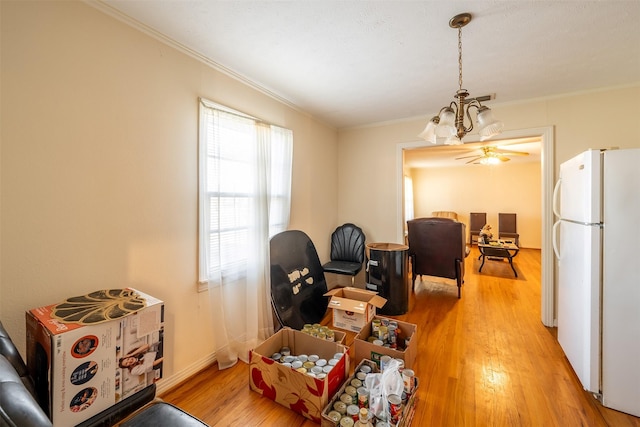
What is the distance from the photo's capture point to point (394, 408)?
53.8 inches

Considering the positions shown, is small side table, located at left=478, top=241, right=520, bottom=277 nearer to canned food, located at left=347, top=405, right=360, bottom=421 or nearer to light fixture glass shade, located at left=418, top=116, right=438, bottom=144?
light fixture glass shade, located at left=418, top=116, right=438, bottom=144

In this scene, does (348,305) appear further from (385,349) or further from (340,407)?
(340,407)

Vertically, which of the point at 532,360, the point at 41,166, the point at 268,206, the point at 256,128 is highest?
the point at 256,128

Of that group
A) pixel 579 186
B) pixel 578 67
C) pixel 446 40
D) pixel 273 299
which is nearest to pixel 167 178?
pixel 273 299

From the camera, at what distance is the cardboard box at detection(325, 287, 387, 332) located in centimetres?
243

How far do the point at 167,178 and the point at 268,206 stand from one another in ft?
2.81

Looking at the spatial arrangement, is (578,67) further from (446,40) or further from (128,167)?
(128,167)

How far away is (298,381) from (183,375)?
924 millimetres

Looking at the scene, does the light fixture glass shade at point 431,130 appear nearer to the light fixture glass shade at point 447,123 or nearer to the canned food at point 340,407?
the light fixture glass shade at point 447,123

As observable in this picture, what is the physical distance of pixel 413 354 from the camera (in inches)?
79.0

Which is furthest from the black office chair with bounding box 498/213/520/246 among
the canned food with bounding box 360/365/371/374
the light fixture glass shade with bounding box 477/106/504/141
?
the canned food with bounding box 360/365/371/374

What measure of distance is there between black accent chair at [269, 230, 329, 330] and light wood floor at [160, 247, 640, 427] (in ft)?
1.56

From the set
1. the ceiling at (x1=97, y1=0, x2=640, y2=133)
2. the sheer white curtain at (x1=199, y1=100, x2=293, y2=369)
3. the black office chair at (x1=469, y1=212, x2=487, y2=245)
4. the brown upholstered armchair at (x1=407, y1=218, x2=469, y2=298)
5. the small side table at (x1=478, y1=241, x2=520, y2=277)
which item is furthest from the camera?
the black office chair at (x1=469, y1=212, x2=487, y2=245)

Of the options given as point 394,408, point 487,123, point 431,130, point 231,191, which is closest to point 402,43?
point 431,130
